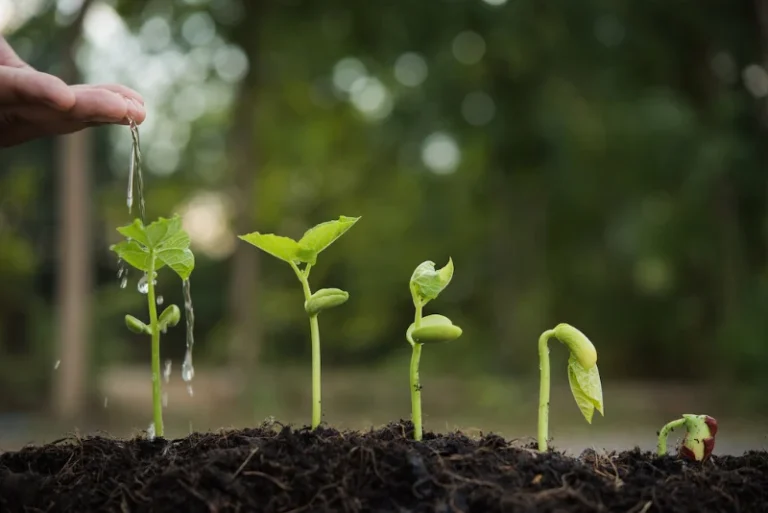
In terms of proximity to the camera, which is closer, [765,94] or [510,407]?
[510,407]

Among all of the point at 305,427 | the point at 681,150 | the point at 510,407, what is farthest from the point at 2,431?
the point at 681,150

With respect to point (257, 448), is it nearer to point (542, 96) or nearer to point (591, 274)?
point (542, 96)

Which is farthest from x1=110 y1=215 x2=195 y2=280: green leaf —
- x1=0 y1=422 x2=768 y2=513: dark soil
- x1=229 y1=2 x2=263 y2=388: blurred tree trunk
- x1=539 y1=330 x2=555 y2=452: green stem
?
x1=229 y1=2 x2=263 y2=388: blurred tree trunk

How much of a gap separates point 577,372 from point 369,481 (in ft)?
1.14

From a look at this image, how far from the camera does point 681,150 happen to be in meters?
6.83

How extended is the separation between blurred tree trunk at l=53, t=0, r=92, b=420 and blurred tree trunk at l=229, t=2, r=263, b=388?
3.56ft

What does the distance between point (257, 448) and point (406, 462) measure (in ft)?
0.60

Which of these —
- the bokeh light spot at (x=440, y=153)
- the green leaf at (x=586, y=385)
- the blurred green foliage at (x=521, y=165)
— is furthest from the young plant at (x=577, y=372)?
the bokeh light spot at (x=440, y=153)

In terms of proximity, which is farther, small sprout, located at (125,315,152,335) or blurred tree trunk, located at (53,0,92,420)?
blurred tree trunk, located at (53,0,92,420)

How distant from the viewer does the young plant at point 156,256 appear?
1.05m

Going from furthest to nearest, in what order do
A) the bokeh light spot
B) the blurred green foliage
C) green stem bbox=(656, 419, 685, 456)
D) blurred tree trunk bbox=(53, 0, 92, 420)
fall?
the bokeh light spot → the blurred green foliage → blurred tree trunk bbox=(53, 0, 92, 420) → green stem bbox=(656, 419, 685, 456)

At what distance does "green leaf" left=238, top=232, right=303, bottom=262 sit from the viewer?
1035mm

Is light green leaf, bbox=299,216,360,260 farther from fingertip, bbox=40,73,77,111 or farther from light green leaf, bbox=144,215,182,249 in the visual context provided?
fingertip, bbox=40,73,77,111

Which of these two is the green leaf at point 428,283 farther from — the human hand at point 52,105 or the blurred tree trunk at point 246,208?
the blurred tree trunk at point 246,208
